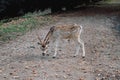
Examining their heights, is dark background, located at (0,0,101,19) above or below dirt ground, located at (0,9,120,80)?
above

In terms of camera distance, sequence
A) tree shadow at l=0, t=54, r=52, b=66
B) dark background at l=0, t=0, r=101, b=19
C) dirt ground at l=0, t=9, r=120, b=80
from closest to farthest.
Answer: dirt ground at l=0, t=9, r=120, b=80 < tree shadow at l=0, t=54, r=52, b=66 < dark background at l=0, t=0, r=101, b=19

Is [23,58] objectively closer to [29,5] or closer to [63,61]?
[63,61]

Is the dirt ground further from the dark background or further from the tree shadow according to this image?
the dark background

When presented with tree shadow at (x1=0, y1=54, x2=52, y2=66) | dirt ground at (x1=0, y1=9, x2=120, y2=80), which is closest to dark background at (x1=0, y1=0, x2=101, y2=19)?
dirt ground at (x1=0, y1=9, x2=120, y2=80)

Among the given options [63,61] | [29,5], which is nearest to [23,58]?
[63,61]

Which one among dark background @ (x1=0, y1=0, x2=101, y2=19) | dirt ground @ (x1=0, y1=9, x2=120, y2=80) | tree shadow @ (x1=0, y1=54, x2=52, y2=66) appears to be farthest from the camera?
dark background @ (x1=0, y1=0, x2=101, y2=19)

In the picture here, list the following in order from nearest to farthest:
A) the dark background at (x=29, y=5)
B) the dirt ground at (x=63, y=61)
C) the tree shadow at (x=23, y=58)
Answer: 1. the dirt ground at (x=63, y=61)
2. the tree shadow at (x=23, y=58)
3. the dark background at (x=29, y=5)

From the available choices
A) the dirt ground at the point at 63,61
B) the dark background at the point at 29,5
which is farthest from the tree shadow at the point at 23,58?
the dark background at the point at 29,5

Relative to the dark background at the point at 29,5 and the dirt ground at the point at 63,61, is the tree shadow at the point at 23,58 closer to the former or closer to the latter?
the dirt ground at the point at 63,61

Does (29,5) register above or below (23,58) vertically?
above

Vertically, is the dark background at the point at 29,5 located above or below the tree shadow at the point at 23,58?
above

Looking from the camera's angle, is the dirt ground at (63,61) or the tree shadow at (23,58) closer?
the dirt ground at (63,61)

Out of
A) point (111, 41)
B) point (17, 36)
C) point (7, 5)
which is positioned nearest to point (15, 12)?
point (7, 5)

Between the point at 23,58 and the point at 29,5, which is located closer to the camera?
the point at 23,58
